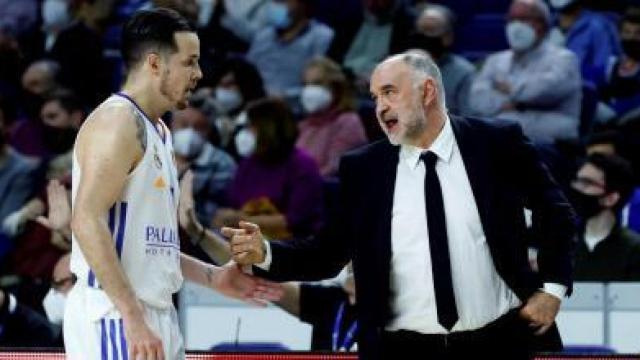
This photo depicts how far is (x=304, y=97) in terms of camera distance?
36.0 ft

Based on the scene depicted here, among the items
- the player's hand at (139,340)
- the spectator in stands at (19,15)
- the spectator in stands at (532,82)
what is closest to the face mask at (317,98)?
the spectator in stands at (532,82)

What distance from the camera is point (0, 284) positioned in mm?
9719

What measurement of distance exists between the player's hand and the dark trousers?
0.95 m

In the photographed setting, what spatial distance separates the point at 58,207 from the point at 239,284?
7.10ft

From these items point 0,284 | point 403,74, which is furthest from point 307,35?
point 403,74

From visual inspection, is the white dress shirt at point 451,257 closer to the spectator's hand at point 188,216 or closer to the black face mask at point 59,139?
the spectator's hand at point 188,216

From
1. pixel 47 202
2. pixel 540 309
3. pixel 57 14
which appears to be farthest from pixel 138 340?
pixel 57 14

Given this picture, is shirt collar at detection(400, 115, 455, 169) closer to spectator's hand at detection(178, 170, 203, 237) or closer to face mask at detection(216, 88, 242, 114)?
spectator's hand at detection(178, 170, 203, 237)

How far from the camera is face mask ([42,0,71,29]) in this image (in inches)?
497

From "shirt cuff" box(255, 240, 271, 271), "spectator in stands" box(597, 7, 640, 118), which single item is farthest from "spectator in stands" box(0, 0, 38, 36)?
"shirt cuff" box(255, 240, 271, 271)

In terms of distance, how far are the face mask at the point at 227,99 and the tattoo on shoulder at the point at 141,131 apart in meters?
5.95

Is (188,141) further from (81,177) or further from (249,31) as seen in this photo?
(81,177)

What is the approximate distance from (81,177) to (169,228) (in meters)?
0.38

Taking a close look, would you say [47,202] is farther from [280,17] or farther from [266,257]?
[266,257]
